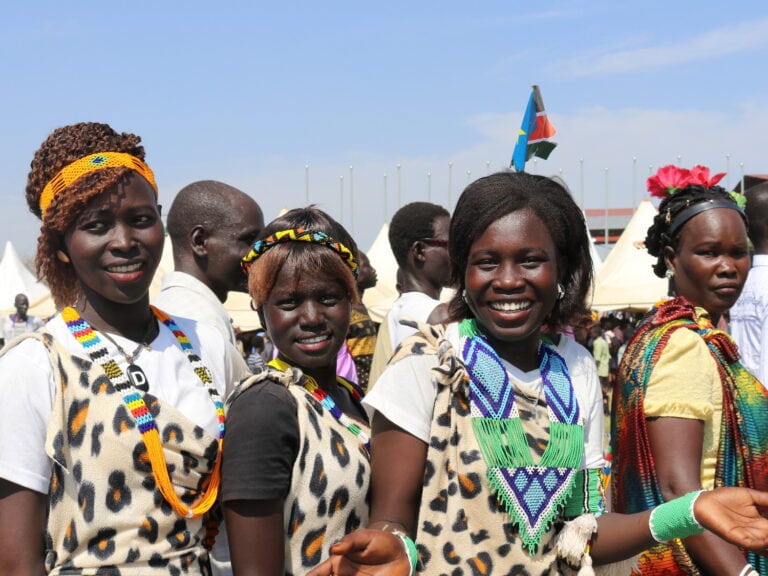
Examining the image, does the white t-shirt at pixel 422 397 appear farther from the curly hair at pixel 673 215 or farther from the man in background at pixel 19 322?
the man in background at pixel 19 322

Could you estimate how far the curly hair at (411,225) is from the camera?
5.61 m

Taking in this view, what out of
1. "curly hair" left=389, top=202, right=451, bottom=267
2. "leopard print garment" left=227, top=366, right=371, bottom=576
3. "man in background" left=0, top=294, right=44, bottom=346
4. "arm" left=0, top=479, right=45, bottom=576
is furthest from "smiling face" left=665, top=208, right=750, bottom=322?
"man in background" left=0, top=294, right=44, bottom=346

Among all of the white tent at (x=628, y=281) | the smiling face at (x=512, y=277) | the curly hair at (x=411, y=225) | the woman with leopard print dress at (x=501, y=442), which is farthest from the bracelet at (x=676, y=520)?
the white tent at (x=628, y=281)

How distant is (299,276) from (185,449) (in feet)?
1.95

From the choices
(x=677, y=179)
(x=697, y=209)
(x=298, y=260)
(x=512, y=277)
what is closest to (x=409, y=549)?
(x=512, y=277)

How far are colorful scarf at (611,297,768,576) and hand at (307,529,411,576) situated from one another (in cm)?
113

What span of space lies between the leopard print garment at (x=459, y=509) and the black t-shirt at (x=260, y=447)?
1.20 feet

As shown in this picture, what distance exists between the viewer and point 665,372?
2979 millimetres

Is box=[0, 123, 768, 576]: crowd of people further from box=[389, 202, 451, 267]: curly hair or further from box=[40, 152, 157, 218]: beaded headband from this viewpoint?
box=[389, 202, 451, 267]: curly hair

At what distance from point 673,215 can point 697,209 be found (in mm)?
118

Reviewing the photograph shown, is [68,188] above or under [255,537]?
above

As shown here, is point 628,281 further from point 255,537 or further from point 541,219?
point 255,537

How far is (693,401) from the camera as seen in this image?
2.89 metres

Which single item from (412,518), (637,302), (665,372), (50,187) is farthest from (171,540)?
(637,302)
